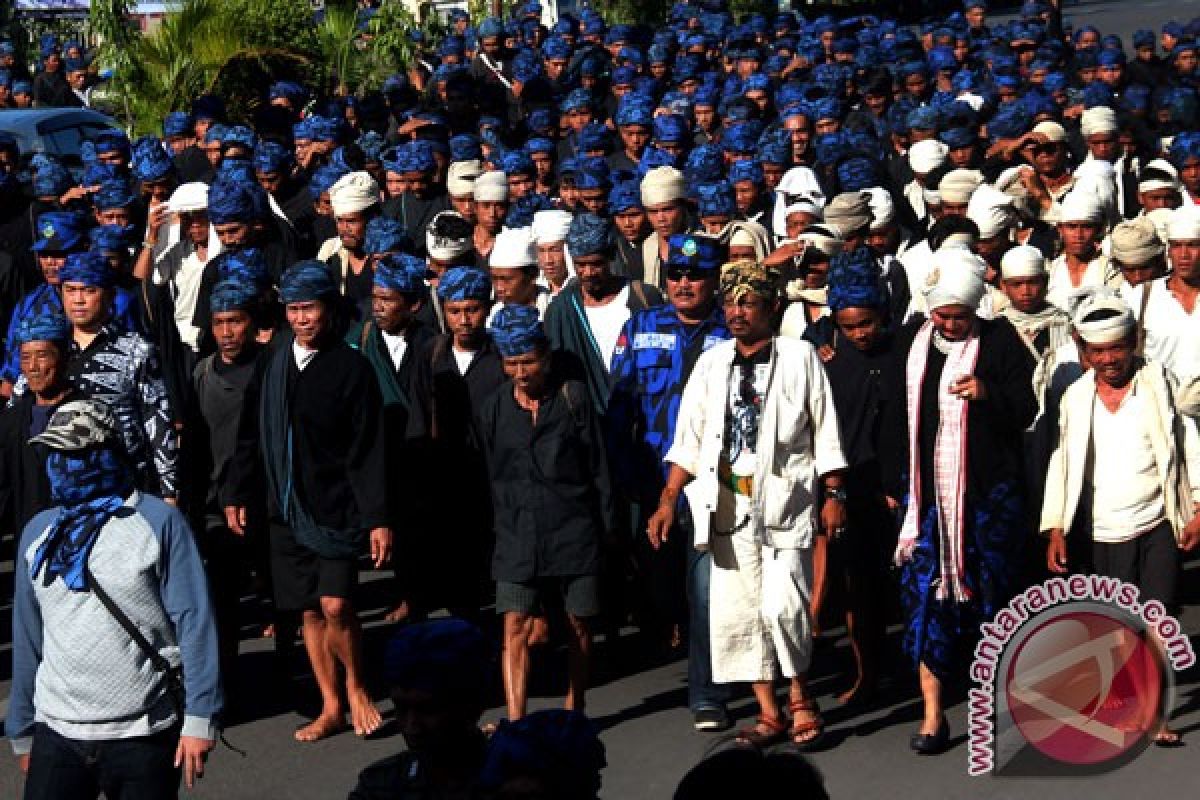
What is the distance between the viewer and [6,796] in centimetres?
846

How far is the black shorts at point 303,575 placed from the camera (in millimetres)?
8930

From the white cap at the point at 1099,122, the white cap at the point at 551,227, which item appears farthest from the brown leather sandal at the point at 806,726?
the white cap at the point at 1099,122

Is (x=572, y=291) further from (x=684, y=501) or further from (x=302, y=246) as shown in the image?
(x=302, y=246)

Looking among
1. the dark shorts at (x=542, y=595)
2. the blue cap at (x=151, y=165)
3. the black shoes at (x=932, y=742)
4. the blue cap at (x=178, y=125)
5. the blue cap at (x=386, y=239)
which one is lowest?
the black shoes at (x=932, y=742)

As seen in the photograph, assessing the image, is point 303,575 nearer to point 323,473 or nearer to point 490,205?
point 323,473

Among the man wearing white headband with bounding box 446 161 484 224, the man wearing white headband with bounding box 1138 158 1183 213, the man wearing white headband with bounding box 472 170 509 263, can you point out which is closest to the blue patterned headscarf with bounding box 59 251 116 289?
the man wearing white headband with bounding box 472 170 509 263

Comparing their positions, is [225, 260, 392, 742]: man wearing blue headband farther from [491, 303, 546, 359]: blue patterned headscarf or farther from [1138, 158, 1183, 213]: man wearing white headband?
[1138, 158, 1183, 213]: man wearing white headband

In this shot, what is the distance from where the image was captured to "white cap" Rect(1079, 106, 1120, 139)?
50.2 feet

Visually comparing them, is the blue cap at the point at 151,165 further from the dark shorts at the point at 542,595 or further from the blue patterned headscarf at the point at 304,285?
the dark shorts at the point at 542,595

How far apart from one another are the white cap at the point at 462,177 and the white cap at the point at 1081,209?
4044 millimetres

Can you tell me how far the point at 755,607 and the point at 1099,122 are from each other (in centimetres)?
778

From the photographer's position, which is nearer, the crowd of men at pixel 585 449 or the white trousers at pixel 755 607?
the crowd of men at pixel 585 449

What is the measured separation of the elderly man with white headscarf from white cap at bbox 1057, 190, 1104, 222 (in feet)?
9.46

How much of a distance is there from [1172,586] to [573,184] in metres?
6.09
